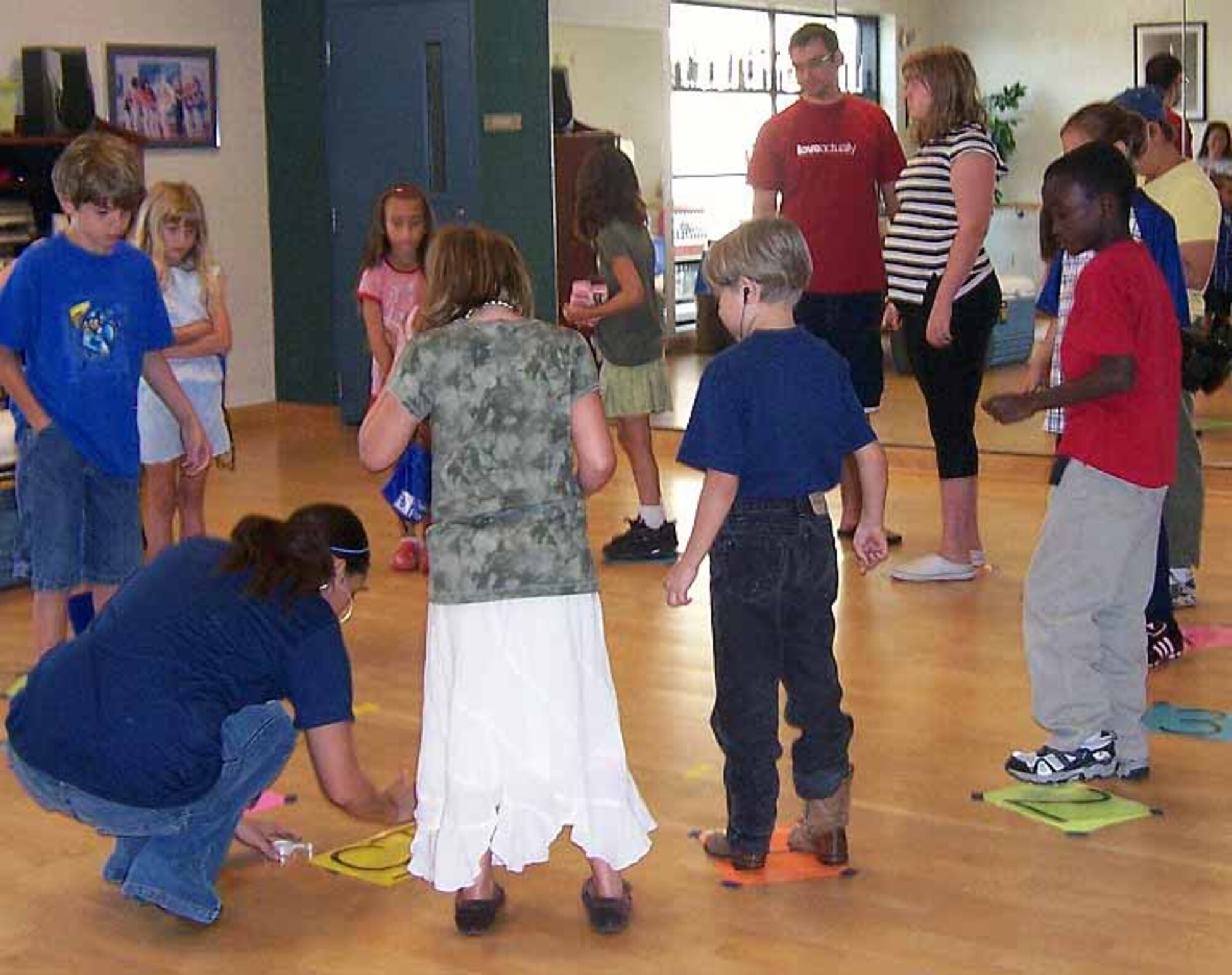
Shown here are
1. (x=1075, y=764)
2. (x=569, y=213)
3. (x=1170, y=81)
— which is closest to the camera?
(x=1075, y=764)

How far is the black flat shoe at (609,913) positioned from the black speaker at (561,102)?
6110 millimetres

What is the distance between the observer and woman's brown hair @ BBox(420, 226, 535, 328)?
3307 millimetres

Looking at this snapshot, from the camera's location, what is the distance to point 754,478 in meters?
3.45

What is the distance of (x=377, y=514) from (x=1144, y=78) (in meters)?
3.34

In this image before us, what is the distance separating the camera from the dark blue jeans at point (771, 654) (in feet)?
11.3

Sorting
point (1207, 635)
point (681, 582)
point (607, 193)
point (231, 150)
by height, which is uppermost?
point (231, 150)

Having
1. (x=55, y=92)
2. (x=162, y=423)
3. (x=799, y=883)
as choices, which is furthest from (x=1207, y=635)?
(x=55, y=92)

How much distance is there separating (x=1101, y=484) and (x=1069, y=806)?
66 cm

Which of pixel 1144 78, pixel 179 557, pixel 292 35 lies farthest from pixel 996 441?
pixel 179 557

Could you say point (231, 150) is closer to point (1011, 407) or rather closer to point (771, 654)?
point (1011, 407)

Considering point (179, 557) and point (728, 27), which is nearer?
point (179, 557)

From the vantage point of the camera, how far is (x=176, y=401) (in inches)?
187

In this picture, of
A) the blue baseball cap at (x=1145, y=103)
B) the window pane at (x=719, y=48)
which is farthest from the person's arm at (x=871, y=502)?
the window pane at (x=719, y=48)

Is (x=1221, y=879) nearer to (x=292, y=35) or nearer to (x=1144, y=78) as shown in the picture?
(x=1144, y=78)
